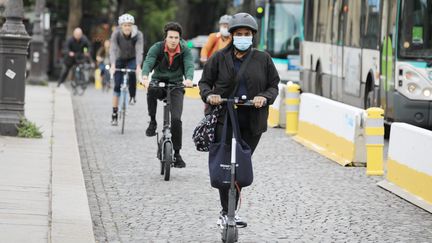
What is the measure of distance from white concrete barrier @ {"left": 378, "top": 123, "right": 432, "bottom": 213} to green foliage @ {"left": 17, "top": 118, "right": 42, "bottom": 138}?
16.9 feet

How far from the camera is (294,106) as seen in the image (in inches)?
774

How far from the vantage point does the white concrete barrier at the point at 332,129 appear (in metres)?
14.9

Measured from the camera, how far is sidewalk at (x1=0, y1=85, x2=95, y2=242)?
8.93 metres

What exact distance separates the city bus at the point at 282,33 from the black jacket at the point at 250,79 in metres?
23.8

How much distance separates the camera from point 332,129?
16.1m

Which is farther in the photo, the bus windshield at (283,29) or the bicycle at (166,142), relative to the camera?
the bus windshield at (283,29)

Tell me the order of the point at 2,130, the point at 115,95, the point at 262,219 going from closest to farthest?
the point at 262,219 < the point at 2,130 < the point at 115,95

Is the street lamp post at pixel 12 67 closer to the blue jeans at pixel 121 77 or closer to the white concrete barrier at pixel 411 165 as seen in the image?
the blue jeans at pixel 121 77

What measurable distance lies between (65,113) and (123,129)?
3.39 metres

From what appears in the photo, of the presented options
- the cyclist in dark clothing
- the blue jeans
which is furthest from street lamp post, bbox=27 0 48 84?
the blue jeans

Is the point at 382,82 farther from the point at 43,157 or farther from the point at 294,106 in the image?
the point at 43,157

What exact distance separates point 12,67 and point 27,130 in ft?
2.84

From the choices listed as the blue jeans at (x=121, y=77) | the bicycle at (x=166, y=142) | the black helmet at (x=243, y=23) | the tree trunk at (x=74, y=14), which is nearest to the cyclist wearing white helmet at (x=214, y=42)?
the blue jeans at (x=121, y=77)

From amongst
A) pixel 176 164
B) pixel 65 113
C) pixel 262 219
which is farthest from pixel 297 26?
pixel 262 219
